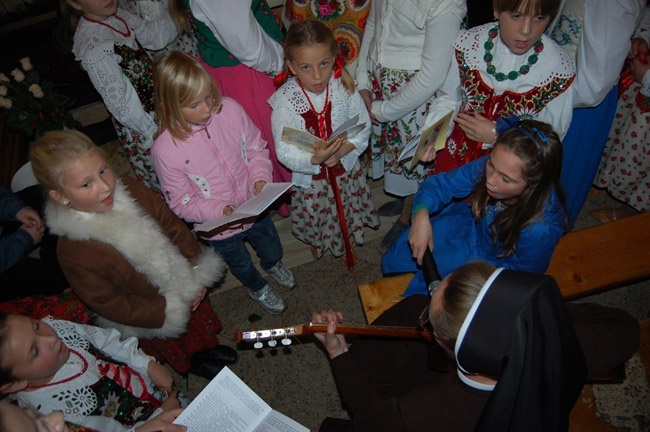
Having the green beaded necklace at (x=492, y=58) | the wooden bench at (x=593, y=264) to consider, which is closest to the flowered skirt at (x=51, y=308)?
the wooden bench at (x=593, y=264)

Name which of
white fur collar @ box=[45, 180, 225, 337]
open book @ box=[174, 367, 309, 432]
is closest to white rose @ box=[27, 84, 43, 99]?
white fur collar @ box=[45, 180, 225, 337]

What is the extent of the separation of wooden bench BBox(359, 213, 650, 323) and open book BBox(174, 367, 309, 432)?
756mm

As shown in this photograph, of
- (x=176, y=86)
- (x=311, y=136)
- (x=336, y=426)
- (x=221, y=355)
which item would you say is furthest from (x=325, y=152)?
(x=221, y=355)

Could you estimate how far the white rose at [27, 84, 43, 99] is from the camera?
10.1 ft

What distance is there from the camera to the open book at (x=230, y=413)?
1.84 metres

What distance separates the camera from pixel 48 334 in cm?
161

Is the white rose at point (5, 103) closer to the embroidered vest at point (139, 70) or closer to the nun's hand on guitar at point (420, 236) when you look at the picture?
the embroidered vest at point (139, 70)

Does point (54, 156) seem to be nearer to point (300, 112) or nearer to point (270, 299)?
point (300, 112)

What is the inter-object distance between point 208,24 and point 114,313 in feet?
5.59

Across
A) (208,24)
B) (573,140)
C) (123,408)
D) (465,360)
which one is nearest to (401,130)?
(573,140)

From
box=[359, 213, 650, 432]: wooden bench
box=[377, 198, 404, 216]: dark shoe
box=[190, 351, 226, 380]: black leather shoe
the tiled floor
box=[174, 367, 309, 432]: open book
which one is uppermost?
box=[174, 367, 309, 432]: open book

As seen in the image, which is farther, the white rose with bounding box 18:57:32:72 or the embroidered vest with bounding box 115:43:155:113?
the white rose with bounding box 18:57:32:72

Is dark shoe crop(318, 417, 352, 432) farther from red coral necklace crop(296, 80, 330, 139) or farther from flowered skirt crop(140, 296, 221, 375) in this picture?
red coral necklace crop(296, 80, 330, 139)

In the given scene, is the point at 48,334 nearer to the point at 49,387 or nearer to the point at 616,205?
the point at 49,387
